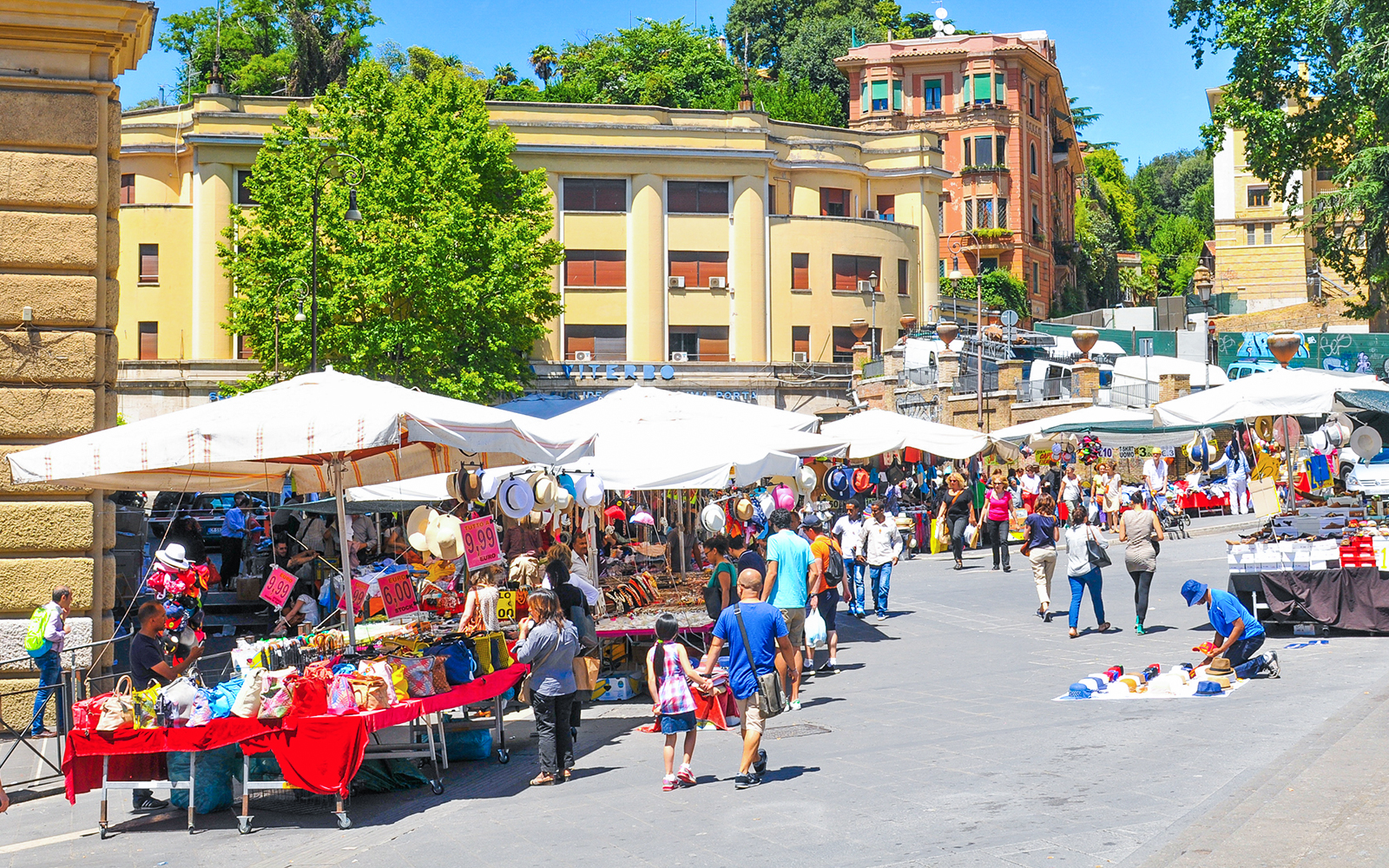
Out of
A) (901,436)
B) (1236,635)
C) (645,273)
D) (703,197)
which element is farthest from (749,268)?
(1236,635)

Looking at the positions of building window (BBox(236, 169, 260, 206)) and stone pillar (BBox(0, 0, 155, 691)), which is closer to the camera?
stone pillar (BBox(0, 0, 155, 691))

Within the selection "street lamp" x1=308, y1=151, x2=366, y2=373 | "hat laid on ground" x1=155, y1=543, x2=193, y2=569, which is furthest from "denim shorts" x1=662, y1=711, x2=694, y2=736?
"street lamp" x1=308, y1=151, x2=366, y2=373

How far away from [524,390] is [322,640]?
3136 centimetres

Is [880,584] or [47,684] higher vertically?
[880,584]

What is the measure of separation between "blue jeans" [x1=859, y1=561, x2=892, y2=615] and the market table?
33.4ft

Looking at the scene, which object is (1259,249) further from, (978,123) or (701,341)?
(701,341)

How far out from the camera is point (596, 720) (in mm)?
12859

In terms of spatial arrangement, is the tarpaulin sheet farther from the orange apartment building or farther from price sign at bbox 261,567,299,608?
the orange apartment building

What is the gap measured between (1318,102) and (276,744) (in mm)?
32657

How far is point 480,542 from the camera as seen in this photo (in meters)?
12.1

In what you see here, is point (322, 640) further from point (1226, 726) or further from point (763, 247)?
point (763, 247)

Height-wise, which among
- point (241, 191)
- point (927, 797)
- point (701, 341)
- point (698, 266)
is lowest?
point (927, 797)

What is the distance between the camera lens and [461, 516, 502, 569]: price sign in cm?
1190

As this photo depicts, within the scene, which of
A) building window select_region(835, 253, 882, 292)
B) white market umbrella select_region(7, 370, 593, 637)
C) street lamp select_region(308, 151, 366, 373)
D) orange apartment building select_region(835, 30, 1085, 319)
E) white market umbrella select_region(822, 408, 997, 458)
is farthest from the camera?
orange apartment building select_region(835, 30, 1085, 319)
